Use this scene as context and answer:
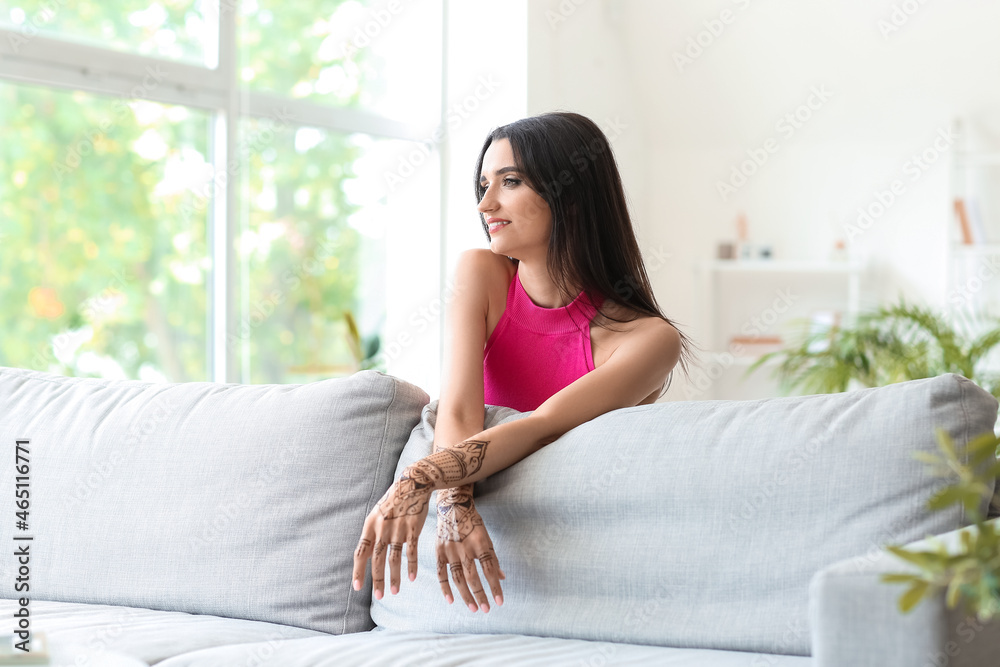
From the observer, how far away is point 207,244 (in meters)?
3.42

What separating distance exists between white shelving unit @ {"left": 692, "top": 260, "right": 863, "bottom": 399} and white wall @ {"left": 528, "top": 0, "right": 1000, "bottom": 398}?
0.38 ft

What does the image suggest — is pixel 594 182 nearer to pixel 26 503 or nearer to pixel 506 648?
pixel 506 648

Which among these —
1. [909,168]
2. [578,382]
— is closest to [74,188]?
[578,382]

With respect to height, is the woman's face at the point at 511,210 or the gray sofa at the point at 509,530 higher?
the woman's face at the point at 511,210

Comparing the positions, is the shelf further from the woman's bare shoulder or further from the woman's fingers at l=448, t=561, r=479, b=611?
the woman's fingers at l=448, t=561, r=479, b=611

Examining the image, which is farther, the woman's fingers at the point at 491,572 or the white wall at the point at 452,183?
the white wall at the point at 452,183

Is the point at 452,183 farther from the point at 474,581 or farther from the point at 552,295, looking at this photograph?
the point at 474,581

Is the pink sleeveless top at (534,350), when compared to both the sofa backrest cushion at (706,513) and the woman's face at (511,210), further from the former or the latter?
the sofa backrest cushion at (706,513)

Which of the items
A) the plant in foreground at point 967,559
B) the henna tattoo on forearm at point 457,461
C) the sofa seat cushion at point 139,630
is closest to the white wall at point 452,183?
the sofa seat cushion at point 139,630

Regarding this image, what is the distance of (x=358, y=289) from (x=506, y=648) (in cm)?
305

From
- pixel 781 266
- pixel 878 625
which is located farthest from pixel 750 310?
pixel 878 625

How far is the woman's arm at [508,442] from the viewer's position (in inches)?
49.5

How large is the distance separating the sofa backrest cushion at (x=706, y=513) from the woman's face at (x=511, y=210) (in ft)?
1.30

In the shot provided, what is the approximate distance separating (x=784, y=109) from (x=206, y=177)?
3066 millimetres
